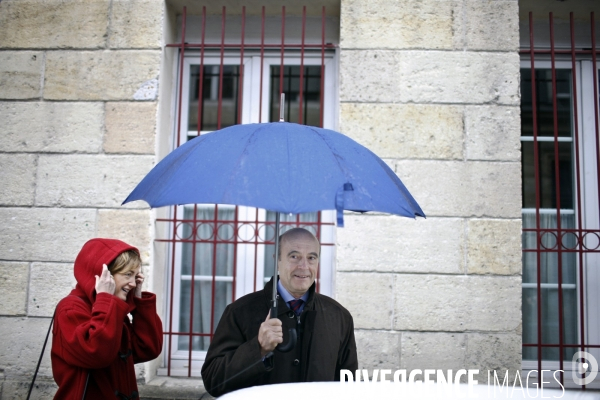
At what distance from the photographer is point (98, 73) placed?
14.6 feet

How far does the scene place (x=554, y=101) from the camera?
4359mm

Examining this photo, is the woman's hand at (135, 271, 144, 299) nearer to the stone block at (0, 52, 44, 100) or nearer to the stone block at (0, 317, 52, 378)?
the stone block at (0, 317, 52, 378)

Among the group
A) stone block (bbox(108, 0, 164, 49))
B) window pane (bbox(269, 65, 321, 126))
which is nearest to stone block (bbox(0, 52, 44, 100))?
stone block (bbox(108, 0, 164, 49))

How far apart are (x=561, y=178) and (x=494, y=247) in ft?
3.40

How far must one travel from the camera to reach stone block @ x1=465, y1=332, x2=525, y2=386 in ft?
13.4

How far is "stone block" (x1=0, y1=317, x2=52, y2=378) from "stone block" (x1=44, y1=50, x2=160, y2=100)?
1.70 m

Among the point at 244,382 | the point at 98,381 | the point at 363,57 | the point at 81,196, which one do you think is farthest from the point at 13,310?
the point at 363,57

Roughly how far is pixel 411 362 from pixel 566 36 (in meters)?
2.91

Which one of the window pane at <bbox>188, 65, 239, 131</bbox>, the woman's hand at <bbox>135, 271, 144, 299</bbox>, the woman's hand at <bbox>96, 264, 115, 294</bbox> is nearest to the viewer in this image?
the woman's hand at <bbox>96, 264, 115, 294</bbox>

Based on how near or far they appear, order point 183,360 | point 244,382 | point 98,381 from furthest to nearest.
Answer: point 183,360 < point 98,381 < point 244,382

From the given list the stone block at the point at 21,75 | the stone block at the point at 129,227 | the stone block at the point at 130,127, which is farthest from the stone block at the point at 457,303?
the stone block at the point at 21,75

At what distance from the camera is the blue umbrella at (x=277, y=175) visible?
6.61 feet

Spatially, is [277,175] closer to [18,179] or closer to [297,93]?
[297,93]

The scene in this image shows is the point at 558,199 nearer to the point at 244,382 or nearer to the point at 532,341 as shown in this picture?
the point at 532,341
